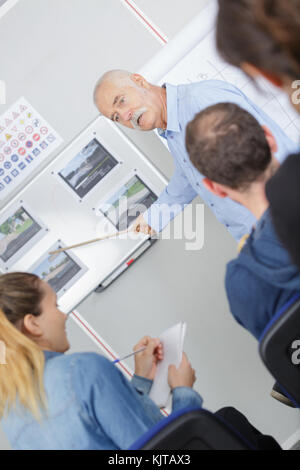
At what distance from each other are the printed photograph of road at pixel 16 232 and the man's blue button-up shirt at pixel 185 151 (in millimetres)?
390

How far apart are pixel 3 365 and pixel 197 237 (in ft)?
3.45

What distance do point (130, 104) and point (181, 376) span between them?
814 millimetres

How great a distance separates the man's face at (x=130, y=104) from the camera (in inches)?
54.5

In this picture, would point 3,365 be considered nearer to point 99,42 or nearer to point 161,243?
point 161,243

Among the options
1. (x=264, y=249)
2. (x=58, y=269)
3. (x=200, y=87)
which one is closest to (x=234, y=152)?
(x=264, y=249)

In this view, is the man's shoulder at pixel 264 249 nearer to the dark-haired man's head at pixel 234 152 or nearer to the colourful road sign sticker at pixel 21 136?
the dark-haired man's head at pixel 234 152

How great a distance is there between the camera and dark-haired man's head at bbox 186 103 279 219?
2.94 feet

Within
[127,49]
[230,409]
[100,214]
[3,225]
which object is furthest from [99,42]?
[230,409]

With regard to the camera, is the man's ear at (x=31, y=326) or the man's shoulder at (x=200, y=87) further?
the man's shoulder at (x=200, y=87)

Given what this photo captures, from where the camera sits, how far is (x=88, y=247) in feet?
4.89

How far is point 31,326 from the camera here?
1.01m

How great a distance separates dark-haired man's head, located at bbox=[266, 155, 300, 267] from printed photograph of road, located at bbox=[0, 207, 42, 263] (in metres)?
0.98

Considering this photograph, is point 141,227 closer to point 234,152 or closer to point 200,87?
point 200,87

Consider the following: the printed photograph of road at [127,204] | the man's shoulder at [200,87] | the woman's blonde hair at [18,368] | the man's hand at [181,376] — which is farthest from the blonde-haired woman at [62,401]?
the man's shoulder at [200,87]
